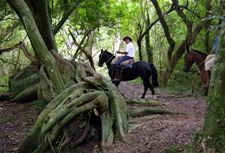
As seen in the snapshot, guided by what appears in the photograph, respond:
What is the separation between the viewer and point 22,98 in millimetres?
8195

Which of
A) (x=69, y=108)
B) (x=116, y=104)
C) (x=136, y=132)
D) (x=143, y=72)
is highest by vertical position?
(x=143, y=72)

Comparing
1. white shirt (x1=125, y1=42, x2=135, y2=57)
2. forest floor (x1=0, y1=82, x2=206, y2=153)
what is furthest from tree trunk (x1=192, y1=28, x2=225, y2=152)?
white shirt (x1=125, y1=42, x2=135, y2=57)

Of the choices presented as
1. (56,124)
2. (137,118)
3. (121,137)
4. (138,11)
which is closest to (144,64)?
(137,118)

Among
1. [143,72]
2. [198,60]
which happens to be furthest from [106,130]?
[198,60]

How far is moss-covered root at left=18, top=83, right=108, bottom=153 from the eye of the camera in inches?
181

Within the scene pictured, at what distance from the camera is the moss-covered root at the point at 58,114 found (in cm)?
459

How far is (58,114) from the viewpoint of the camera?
15.0 feet

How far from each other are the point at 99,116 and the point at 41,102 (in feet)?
10.2

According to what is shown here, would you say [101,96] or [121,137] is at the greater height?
[101,96]

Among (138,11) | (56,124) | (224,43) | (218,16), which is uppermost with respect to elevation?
(138,11)

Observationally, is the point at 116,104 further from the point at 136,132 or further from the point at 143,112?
the point at 143,112

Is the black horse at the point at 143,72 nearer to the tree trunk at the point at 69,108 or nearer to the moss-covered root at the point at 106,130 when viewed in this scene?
the tree trunk at the point at 69,108

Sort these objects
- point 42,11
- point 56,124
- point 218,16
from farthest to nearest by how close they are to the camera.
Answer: point 42,11, point 56,124, point 218,16

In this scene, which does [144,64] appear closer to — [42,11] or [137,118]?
[137,118]
